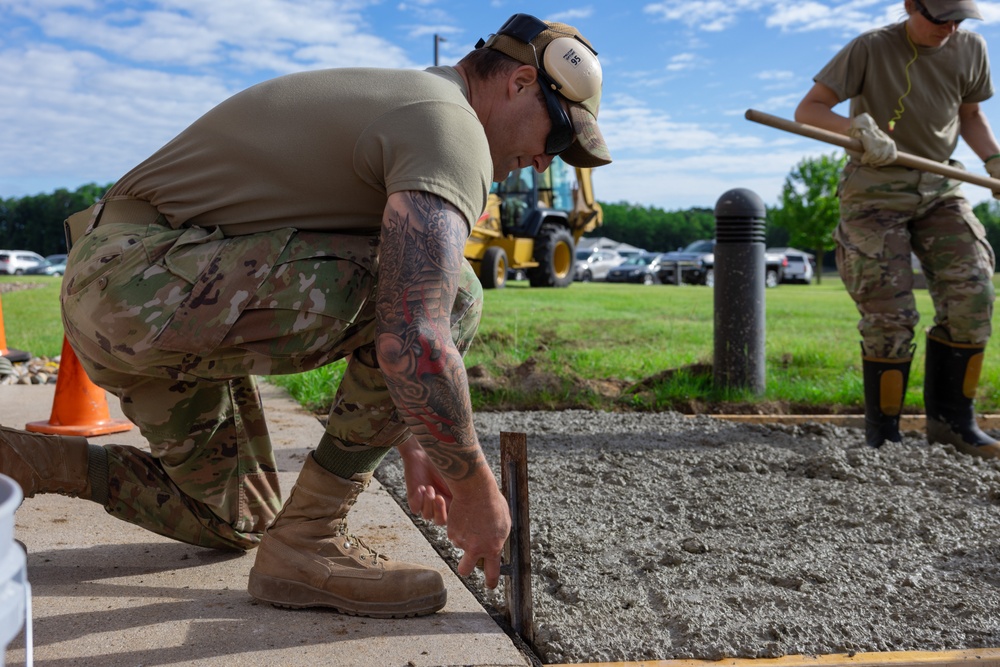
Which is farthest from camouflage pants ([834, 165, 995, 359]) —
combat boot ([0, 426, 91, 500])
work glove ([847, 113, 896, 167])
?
combat boot ([0, 426, 91, 500])

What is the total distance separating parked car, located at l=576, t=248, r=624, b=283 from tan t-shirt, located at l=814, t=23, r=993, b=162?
1224 inches

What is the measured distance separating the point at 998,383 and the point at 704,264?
26706mm

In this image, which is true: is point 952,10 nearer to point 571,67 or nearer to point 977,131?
point 977,131

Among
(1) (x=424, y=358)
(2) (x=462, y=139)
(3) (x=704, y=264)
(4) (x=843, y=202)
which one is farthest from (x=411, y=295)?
(3) (x=704, y=264)

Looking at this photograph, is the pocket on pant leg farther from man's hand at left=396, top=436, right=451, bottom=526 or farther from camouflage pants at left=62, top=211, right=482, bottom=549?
man's hand at left=396, top=436, right=451, bottom=526

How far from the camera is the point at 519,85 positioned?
1.97m

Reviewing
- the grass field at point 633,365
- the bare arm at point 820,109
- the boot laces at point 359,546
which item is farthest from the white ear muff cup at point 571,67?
the grass field at point 633,365

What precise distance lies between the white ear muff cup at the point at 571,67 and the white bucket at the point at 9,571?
137 centimetres

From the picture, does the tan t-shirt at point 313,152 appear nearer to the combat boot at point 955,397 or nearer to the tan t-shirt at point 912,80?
the tan t-shirt at point 912,80

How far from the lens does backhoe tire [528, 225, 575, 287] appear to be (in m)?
18.5

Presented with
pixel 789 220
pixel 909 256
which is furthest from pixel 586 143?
pixel 789 220

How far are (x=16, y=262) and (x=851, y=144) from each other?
5235cm

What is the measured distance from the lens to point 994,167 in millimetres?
4098

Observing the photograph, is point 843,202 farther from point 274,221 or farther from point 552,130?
point 274,221
